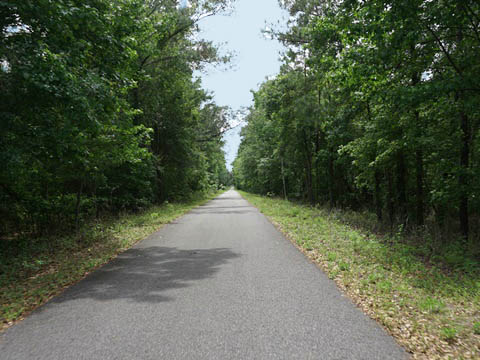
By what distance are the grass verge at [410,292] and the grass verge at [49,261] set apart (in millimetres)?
5000

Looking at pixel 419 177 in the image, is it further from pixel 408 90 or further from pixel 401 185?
pixel 408 90

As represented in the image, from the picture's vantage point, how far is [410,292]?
15.0ft

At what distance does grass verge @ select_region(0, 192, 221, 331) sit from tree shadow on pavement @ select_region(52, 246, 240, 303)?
0.36 meters

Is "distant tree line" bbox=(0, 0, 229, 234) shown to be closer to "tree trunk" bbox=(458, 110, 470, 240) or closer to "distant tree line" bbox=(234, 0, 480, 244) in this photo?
"distant tree line" bbox=(234, 0, 480, 244)

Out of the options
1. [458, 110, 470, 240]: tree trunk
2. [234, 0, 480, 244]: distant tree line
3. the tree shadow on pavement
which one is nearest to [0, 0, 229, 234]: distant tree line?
the tree shadow on pavement

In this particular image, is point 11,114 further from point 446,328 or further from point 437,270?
point 437,270

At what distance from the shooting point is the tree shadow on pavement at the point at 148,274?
4.58m

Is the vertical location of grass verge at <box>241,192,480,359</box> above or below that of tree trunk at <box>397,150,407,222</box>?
below

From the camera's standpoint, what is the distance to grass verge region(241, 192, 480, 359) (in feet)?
10.5

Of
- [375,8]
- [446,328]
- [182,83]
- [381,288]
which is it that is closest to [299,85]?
[182,83]

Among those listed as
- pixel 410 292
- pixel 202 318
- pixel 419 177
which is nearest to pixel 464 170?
pixel 419 177

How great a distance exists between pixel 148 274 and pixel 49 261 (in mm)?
2996

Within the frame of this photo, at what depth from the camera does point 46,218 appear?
9828 millimetres

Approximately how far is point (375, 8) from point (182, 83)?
15.7 m
